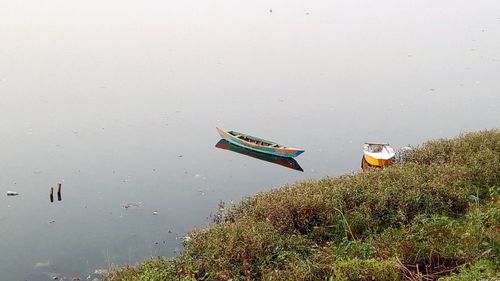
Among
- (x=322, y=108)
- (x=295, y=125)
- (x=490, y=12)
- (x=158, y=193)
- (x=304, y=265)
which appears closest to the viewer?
(x=304, y=265)

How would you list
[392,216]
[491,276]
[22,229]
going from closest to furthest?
[491,276] < [392,216] < [22,229]

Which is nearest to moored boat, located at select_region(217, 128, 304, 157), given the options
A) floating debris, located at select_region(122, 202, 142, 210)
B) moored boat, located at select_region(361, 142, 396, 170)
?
moored boat, located at select_region(361, 142, 396, 170)

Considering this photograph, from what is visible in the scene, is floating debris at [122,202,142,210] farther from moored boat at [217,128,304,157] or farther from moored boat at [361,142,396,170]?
moored boat at [361,142,396,170]

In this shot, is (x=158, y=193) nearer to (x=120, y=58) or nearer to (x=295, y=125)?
(x=295, y=125)

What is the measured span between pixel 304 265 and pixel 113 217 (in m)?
6.59

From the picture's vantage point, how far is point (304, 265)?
6.86m

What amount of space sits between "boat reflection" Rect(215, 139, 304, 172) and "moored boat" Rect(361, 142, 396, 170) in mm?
2240

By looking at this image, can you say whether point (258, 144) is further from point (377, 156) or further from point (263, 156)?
point (377, 156)

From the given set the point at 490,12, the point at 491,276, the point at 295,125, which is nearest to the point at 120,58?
the point at 295,125

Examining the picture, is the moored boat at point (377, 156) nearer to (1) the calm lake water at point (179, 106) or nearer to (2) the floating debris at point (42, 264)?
(1) the calm lake water at point (179, 106)

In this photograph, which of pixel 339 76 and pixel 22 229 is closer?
pixel 22 229

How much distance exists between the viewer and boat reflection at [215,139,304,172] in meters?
16.6

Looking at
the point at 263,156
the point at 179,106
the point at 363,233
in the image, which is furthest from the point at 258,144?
the point at 363,233

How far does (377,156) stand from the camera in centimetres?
1441
